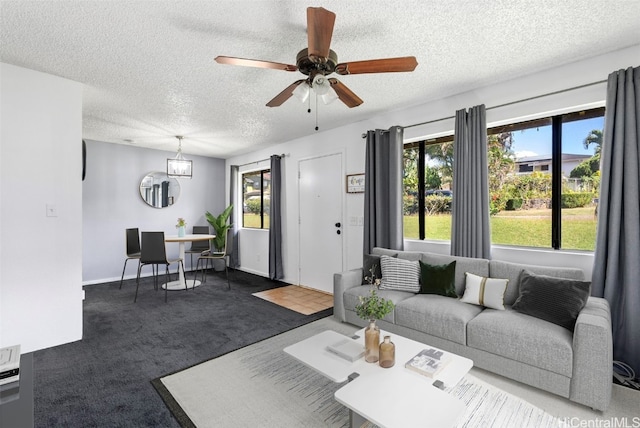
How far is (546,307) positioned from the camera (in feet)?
7.38

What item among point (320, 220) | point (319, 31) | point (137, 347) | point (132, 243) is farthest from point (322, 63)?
point (132, 243)

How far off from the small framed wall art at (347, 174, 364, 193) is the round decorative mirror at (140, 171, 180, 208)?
3841 millimetres

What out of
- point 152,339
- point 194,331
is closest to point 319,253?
point 194,331

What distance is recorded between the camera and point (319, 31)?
64.0 inches

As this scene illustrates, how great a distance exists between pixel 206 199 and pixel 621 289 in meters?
6.60

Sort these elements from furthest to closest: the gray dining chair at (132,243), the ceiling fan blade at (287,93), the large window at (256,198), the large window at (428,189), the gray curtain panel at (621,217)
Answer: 1. the large window at (256,198)
2. the gray dining chair at (132,243)
3. the large window at (428,189)
4. the gray curtain panel at (621,217)
5. the ceiling fan blade at (287,93)

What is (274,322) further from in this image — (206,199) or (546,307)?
(206,199)

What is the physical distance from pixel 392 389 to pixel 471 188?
7.28 feet

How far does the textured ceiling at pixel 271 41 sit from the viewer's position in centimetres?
189

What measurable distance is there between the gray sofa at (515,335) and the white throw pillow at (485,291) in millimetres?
60

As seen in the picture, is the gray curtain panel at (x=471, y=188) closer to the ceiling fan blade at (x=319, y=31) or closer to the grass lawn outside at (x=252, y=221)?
the ceiling fan blade at (x=319, y=31)

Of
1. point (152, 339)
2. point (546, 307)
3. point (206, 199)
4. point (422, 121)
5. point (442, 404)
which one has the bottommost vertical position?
point (152, 339)

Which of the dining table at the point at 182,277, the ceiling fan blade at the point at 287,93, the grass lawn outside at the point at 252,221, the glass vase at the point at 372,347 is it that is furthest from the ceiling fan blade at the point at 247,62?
the grass lawn outside at the point at 252,221

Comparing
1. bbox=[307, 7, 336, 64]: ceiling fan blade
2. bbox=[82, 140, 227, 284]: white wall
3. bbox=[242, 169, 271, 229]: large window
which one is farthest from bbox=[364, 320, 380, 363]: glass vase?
bbox=[82, 140, 227, 284]: white wall
